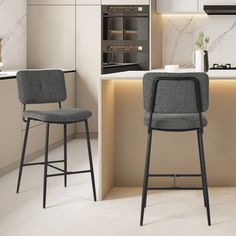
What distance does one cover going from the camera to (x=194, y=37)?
711cm

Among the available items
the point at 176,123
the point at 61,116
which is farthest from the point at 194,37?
the point at 176,123

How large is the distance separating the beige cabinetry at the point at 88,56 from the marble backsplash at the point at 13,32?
697mm

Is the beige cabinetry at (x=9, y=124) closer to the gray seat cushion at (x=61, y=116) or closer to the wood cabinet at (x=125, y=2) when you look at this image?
the gray seat cushion at (x=61, y=116)

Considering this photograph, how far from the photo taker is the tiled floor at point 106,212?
11.2ft

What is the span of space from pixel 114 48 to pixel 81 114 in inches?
114

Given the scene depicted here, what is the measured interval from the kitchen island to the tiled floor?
0.44 ft

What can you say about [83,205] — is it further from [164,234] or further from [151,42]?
[151,42]

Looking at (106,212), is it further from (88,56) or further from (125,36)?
(88,56)

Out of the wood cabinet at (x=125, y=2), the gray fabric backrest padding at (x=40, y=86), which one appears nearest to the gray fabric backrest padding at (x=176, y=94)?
the gray fabric backrest padding at (x=40, y=86)

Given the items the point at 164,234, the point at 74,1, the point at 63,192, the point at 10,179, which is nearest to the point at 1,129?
the point at 10,179

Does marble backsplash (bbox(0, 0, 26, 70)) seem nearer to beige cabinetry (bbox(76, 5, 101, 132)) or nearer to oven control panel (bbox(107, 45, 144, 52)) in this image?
beige cabinetry (bbox(76, 5, 101, 132))

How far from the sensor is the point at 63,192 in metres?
4.40

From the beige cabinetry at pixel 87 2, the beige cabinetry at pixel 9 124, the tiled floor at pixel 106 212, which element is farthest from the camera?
the beige cabinetry at pixel 87 2

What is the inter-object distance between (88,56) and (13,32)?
1.03 m
